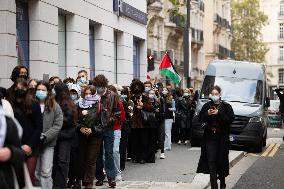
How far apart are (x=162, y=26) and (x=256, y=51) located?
133 feet

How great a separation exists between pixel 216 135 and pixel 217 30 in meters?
69.6

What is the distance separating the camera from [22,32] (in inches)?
688

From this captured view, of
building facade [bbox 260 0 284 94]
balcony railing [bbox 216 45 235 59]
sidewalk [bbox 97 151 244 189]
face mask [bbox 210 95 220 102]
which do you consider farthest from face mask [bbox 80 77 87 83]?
building facade [bbox 260 0 284 94]

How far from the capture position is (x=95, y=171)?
42.2 feet

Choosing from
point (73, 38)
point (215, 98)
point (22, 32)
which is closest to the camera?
point (215, 98)

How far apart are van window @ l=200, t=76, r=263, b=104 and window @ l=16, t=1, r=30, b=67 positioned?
24.9ft

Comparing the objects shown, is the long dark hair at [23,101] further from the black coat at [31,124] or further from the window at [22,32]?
the window at [22,32]

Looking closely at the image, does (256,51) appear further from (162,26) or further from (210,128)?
(210,128)

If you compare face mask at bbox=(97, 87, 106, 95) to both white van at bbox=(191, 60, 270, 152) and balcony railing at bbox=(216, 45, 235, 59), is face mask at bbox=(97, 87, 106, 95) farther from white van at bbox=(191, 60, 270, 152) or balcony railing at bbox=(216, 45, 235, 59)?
balcony railing at bbox=(216, 45, 235, 59)

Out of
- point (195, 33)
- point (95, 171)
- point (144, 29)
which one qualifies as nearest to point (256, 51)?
point (195, 33)

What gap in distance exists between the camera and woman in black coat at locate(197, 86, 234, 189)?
12.2m

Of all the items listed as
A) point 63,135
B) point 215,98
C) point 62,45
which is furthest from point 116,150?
point 62,45

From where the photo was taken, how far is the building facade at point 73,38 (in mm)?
16172

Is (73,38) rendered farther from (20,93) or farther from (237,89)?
(20,93)
